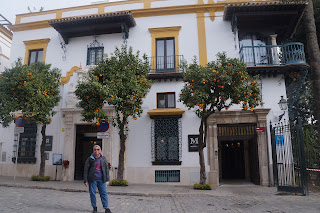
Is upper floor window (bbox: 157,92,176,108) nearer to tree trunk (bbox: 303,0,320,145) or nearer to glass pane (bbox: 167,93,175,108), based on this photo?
glass pane (bbox: 167,93,175,108)

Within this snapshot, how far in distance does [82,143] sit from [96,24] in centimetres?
648

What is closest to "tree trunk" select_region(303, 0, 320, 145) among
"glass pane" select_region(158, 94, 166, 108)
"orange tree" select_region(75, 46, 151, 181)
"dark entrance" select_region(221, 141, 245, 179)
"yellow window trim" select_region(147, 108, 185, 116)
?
"dark entrance" select_region(221, 141, 245, 179)

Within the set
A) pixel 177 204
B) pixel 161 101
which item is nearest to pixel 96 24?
pixel 161 101

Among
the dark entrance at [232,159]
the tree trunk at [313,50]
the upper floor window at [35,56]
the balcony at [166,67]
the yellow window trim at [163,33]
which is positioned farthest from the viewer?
the dark entrance at [232,159]

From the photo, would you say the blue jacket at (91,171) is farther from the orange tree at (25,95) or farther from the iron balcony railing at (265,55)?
the iron balcony railing at (265,55)

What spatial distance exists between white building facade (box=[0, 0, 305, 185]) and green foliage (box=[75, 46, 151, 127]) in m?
2.07

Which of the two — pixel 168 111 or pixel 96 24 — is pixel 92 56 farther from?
pixel 168 111

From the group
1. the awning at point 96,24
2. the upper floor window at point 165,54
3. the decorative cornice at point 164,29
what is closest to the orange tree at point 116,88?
the upper floor window at point 165,54

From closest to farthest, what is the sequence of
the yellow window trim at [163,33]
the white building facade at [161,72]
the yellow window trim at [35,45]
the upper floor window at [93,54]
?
the white building facade at [161,72], the yellow window trim at [163,33], the upper floor window at [93,54], the yellow window trim at [35,45]

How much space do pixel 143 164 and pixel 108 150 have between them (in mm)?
1837

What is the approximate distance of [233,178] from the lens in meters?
15.4

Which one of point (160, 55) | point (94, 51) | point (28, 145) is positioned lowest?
point (28, 145)

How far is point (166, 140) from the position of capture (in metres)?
12.4

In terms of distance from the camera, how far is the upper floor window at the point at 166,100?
12.8 metres
